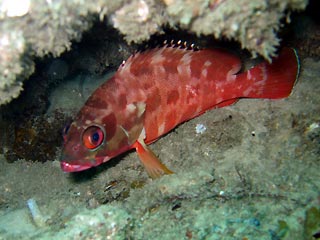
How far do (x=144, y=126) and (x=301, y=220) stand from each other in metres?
2.03

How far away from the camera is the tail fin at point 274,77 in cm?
380

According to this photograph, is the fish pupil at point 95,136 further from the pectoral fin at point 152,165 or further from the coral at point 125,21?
the coral at point 125,21

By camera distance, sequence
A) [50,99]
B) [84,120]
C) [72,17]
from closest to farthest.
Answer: [72,17] < [84,120] < [50,99]

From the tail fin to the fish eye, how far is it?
1912 mm

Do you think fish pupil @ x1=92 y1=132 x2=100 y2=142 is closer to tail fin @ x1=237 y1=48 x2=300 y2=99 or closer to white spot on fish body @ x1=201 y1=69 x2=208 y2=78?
white spot on fish body @ x1=201 y1=69 x2=208 y2=78

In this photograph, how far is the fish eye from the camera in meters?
3.44

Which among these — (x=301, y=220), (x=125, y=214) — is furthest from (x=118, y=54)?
(x=301, y=220)

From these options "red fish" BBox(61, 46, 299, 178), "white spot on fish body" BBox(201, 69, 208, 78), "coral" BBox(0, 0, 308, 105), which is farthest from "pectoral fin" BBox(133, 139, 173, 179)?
"coral" BBox(0, 0, 308, 105)

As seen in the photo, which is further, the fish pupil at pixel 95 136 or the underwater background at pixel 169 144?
the fish pupil at pixel 95 136

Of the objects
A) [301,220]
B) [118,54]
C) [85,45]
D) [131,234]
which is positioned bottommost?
[301,220]

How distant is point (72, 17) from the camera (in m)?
2.51

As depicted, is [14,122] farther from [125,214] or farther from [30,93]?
[125,214]

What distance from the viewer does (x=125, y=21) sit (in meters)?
2.62

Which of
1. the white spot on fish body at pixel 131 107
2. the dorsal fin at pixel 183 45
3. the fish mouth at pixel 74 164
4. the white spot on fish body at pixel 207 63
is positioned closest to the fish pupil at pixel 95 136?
the fish mouth at pixel 74 164
